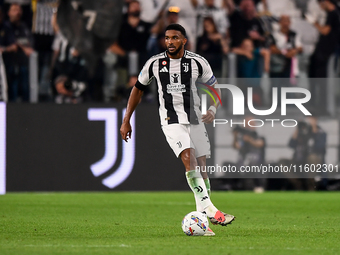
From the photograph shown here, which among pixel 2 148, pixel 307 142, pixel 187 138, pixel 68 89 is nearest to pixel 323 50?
pixel 307 142

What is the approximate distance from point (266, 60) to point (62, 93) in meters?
3.83

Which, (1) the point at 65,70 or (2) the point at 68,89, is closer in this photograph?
(1) the point at 65,70

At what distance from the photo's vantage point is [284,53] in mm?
13078

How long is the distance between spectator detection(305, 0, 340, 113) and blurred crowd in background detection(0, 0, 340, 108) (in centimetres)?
2

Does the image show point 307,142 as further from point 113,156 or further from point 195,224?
point 195,224

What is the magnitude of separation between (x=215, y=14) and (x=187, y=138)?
7.44 meters

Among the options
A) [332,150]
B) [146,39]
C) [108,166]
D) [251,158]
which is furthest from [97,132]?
[332,150]

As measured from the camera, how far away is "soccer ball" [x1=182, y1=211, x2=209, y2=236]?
20.1 feet

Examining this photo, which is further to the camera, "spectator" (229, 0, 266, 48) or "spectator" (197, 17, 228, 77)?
"spectator" (229, 0, 266, 48)

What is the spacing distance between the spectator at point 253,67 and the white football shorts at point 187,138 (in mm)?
5885

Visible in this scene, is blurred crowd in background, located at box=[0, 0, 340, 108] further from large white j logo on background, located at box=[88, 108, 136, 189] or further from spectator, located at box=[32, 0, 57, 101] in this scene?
large white j logo on background, located at box=[88, 108, 136, 189]

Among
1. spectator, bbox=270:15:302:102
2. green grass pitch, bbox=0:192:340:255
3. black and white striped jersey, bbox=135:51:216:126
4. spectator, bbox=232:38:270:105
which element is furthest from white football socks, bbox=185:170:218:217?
spectator, bbox=270:15:302:102

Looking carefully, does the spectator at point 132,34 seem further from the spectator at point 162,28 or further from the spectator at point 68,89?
the spectator at point 68,89

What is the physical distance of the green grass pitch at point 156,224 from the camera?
5.33 meters
